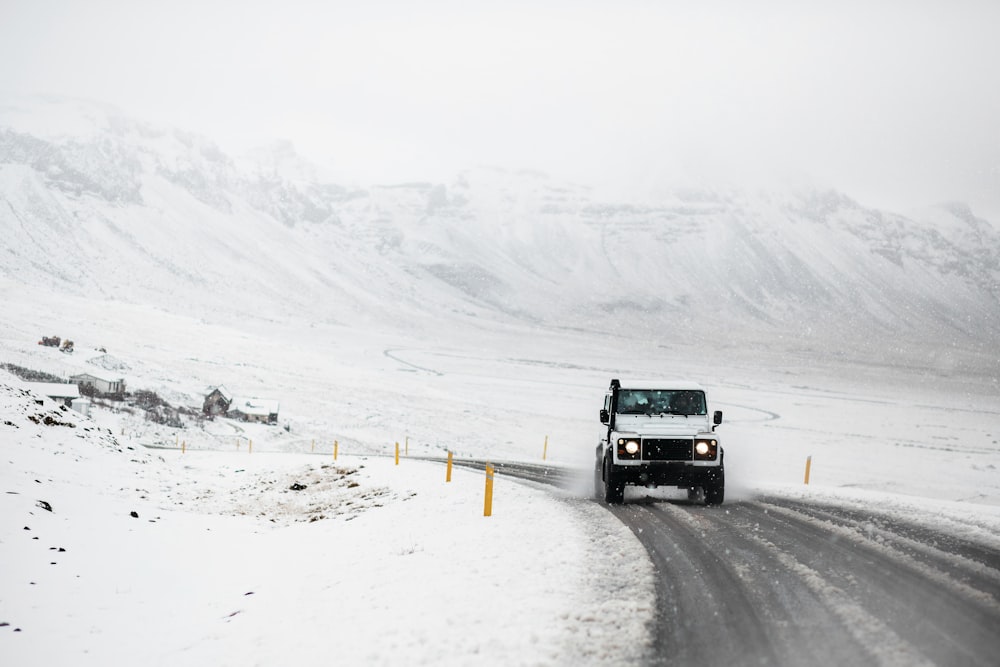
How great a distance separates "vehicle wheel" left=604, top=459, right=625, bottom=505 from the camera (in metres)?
13.3

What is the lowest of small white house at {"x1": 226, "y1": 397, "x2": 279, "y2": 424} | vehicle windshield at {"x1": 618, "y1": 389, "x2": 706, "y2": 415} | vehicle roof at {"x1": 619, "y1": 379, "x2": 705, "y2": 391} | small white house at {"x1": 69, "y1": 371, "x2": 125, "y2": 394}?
small white house at {"x1": 226, "y1": 397, "x2": 279, "y2": 424}

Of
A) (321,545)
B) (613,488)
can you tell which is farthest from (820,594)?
(321,545)

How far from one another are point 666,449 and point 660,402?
163cm

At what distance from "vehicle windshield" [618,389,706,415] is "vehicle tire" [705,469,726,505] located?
1.61m

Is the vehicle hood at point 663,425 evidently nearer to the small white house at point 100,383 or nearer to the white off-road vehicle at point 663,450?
the white off-road vehicle at point 663,450

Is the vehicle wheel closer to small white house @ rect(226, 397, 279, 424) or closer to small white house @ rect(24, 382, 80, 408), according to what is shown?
small white house @ rect(24, 382, 80, 408)

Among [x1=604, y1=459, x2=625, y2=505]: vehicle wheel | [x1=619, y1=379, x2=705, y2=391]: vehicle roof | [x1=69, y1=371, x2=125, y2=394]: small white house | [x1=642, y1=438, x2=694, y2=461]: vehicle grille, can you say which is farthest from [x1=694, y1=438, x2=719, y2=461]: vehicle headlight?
[x1=69, y1=371, x2=125, y2=394]: small white house

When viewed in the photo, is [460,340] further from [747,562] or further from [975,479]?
[747,562]

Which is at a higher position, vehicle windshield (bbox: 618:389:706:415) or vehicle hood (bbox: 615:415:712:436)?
vehicle windshield (bbox: 618:389:706:415)

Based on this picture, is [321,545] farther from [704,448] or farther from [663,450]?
[704,448]

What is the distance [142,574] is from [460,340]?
164857 mm

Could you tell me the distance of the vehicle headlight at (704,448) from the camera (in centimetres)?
1299

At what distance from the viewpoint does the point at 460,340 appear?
175750 millimetres

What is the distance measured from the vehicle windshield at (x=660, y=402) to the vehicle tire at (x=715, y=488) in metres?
1.61
